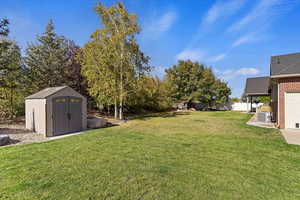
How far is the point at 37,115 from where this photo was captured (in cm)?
795

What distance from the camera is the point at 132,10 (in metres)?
13.0

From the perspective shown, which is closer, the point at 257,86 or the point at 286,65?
the point at 286,65

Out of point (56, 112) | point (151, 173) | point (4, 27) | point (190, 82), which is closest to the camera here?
point (151, 173)

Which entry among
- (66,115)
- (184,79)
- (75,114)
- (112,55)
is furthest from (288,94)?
(184,79)

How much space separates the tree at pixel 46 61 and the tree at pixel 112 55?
8.71ft

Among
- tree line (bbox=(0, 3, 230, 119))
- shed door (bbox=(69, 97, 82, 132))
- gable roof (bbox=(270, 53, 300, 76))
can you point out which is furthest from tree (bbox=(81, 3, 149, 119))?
gable roof (bbox=(270, 53, 300, 76))

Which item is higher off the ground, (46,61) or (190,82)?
(46,61)

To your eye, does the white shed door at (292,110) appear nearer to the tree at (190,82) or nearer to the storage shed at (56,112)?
the storage shed at (56,112)

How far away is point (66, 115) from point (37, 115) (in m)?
1.45

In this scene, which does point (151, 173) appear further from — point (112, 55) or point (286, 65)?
point (112, 55)

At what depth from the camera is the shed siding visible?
7.46 metres

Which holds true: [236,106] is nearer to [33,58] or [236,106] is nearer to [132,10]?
[132,10]

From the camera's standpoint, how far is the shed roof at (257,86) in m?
17.8

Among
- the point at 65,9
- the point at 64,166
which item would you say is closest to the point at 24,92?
the point at 65,9
